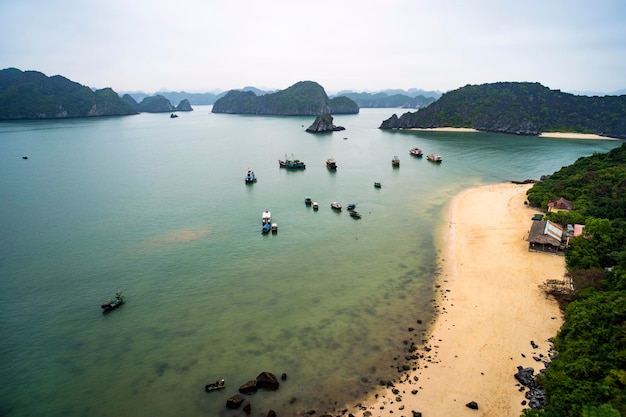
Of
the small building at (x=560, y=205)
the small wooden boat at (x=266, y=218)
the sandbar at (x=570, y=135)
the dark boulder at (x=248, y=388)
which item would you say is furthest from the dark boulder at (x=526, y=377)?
the sandbar at (x=570, y=135)

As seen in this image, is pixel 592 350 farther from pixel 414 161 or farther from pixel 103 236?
pixel 414 161

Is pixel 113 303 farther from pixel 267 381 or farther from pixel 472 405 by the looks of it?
pixel 472 405

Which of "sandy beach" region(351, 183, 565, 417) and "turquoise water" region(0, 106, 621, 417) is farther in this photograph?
"turquoise water" region(0, 106, 621, 417)

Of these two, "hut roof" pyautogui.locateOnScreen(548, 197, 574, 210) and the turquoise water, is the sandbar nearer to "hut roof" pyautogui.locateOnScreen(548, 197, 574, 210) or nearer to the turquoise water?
the turquoise water

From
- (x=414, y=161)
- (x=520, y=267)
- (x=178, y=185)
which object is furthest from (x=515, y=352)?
(x=414, y=161)

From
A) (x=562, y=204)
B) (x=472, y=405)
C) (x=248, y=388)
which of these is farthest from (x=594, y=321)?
(x=562, y=204)

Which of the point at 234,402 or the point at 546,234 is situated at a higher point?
the point at 546,234

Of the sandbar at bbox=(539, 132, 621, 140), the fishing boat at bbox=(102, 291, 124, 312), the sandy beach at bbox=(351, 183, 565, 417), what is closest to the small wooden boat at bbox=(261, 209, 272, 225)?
the fishing boat at bbox=(102, 291, 124, 312)
